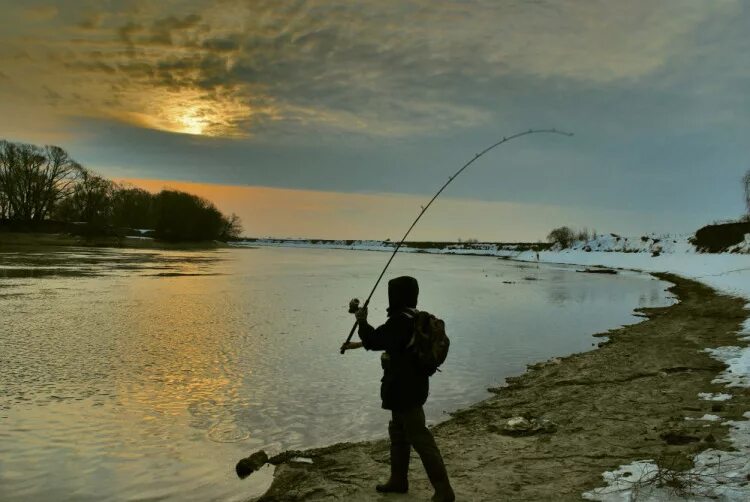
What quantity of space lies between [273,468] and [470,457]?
90.0 inches

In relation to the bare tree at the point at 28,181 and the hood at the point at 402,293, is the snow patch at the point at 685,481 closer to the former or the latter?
the hood at the point at 402,293

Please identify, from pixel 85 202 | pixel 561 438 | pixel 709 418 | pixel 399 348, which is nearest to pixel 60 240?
pixel 85 202

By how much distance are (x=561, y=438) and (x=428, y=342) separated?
3150 millimetres

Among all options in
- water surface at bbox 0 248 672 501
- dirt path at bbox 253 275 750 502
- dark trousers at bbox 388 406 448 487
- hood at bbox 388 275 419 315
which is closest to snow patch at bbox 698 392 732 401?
dirt path at bbox 253 275 750 502

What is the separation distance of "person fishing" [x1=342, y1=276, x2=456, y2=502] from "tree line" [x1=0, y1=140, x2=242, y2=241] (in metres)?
89.2

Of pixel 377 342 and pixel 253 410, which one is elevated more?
pixel 377 342

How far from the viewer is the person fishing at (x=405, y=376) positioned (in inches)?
177

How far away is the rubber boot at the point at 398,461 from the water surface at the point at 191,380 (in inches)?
60.3

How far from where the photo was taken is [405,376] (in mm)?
4605

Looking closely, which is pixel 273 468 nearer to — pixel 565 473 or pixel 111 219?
pixel 565 473

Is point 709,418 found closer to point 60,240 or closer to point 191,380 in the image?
point 191,380

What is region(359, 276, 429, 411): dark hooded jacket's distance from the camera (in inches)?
178

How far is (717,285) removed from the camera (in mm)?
30219

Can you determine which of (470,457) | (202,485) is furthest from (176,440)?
(470,457)
